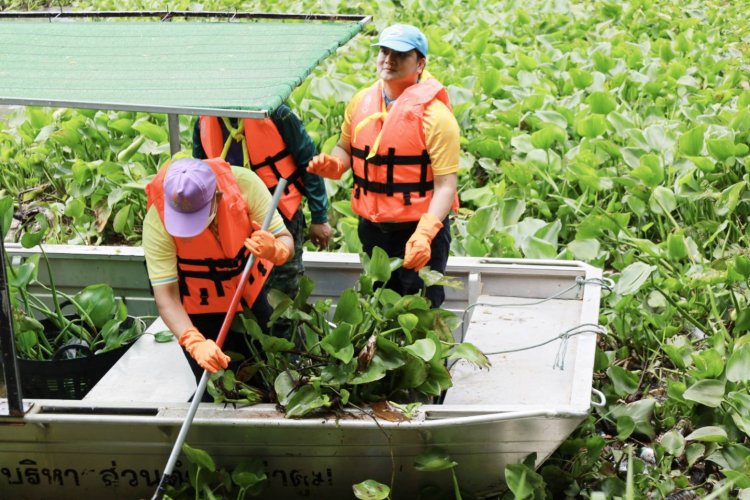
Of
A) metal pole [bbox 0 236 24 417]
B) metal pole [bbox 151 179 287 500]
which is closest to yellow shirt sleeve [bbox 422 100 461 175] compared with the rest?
metal pole [bbox 151 179 287 500]

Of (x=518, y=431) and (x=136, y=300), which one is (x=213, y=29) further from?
(x=518, y=431)

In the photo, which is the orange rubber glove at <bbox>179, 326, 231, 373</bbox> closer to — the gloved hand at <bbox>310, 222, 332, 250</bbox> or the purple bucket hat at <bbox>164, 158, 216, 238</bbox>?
the purple bucket hat at <bbox>164, 158, 216, 238</bbox>

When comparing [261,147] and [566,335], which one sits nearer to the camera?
[261,147]

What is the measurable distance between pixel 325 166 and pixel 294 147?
0.15 meters

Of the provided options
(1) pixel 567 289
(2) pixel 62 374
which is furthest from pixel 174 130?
(1) pixel 567 289

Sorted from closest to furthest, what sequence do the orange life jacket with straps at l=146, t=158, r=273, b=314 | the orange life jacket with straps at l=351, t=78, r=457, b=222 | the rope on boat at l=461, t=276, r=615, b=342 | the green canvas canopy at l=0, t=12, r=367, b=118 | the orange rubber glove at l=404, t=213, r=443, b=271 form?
1. the green canvas canopy at l=0, t=12, r=367, b=118
2. the orange life jacket with straps at l=146, t=158, r=273, b=314
3. the orange rubber glove at l=404, t=213, r=443, b=271
4. the orange life jacket with straps at l=351, t=78, r=457, b=222
5. the rope on boat at l=461, t=276, r=615, b=342

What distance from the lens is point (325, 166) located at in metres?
3.45

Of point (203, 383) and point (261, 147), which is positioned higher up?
point (261, 147)

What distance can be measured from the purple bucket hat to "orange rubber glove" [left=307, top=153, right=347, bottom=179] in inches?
18.1

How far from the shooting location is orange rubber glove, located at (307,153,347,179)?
344cm

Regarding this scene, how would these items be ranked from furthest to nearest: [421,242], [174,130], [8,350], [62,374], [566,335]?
1. [174,130]
2. [62,374]
3. [566,335]
4. [421,242]
5. [8,350]

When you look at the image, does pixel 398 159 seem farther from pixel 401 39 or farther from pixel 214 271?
pixel 214 271

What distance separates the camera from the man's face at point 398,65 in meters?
A: 3.47

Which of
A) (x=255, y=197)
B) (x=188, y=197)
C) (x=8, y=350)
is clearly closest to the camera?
(x=188, y=197)
